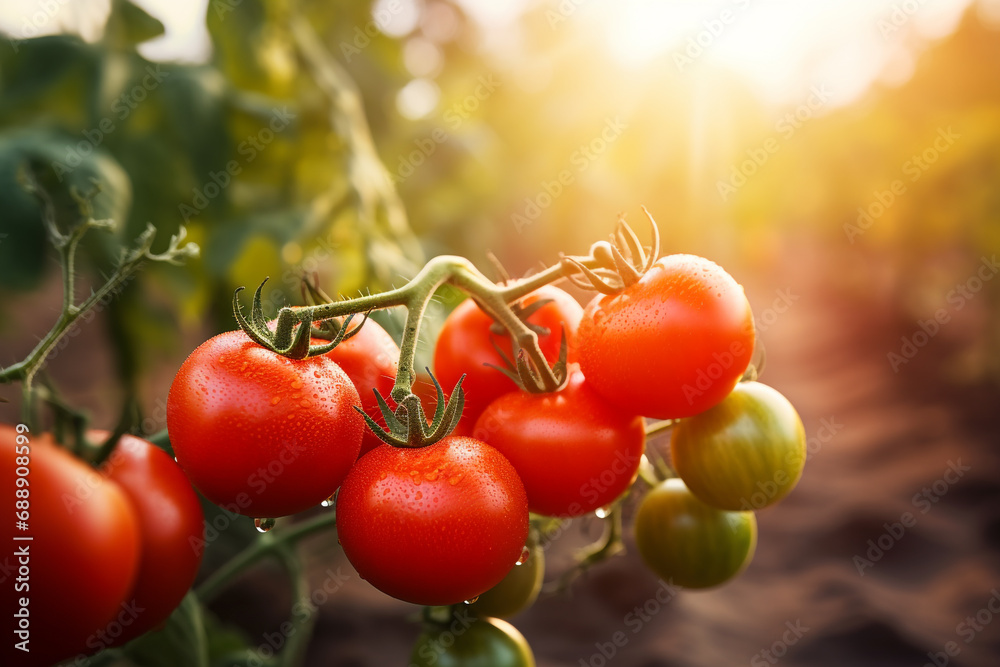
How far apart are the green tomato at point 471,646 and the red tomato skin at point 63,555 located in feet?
1.44

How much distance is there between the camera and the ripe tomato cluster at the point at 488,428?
0.59 m

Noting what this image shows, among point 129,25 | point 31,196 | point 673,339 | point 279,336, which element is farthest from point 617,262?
point 129,25

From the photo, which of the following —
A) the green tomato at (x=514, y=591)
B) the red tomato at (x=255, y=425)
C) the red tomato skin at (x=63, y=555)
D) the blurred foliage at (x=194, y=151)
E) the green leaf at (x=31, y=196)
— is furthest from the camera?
the blurred foliage at (x=194, y=151)

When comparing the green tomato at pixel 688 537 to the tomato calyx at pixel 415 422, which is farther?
the green tomato at pixel 688 537

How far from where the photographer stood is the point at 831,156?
24.9 ft

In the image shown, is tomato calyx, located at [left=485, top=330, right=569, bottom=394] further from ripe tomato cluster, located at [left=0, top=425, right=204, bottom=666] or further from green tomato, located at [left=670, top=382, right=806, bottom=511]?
ripe tomato cluster, located at [left=0, top=425, right=204, bottom=666]

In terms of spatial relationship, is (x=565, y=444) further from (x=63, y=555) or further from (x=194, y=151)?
(x=194, y=151)

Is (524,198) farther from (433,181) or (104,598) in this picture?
(104,598)

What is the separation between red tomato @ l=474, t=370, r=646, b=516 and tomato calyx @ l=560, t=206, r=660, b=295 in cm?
11

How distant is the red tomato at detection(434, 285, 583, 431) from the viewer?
0.77 meters

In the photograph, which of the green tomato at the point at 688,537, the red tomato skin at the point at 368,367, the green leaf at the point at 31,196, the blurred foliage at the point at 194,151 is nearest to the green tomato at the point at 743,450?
the green tomato at the point at 688,537

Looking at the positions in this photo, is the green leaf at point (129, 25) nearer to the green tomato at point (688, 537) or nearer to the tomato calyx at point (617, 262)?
the tomato calyx at point (617, 262)

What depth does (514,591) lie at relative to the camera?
843mm

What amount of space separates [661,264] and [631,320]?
7 cm
